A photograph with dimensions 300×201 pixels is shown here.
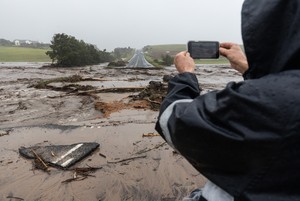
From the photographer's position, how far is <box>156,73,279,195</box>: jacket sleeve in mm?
1088

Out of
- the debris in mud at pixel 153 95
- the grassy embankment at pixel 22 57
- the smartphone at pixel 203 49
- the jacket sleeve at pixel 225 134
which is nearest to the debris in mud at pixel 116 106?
the debris in mud at pixel 153 95

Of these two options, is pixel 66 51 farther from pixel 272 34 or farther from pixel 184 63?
pixel 272 34

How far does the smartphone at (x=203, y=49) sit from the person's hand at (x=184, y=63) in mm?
205

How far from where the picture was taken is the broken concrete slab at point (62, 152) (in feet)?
16.6

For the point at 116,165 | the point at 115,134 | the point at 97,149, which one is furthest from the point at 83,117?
the point at 116,165

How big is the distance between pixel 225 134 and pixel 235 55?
30.1 inches

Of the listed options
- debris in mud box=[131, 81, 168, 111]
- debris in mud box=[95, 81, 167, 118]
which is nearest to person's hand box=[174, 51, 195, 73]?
debris in mud box=[95, 81, 167, 118]

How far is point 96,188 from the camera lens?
165 inches

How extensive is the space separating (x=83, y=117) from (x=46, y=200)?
5222 mm

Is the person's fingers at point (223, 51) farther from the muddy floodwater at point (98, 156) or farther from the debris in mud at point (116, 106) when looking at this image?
the debris in mud at point (116, 106)

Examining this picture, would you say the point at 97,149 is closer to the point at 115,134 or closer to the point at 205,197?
the point at 115,134

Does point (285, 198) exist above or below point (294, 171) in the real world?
below

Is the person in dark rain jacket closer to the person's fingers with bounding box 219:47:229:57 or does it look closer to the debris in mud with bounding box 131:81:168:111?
the person's fingers with bounding box 219:47:229:57

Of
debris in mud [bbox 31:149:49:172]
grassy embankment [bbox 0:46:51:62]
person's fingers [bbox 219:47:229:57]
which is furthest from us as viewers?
grassy embankment [bbox 0:46:51:62]
